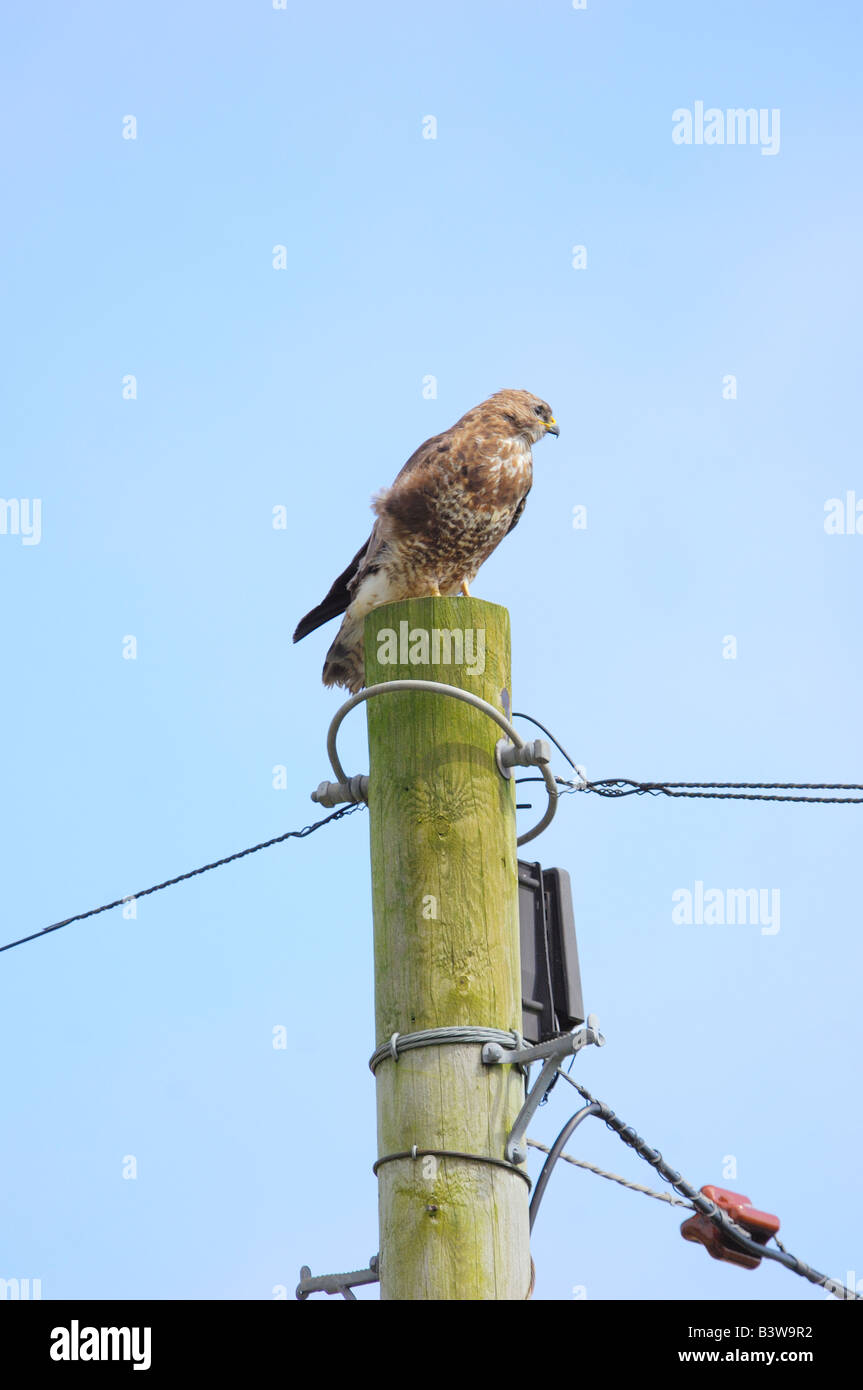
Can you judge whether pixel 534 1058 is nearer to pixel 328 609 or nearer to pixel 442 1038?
pixel 442 1038

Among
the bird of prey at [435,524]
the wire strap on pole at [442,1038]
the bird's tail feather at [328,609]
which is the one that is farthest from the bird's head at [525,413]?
the wire strap on pole at [442,1038]

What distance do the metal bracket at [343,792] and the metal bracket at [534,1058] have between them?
791mm

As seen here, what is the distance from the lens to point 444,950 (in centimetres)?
339

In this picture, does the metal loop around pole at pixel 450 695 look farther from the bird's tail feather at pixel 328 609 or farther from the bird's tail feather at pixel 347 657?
the bird's tail feather at pixel 328 609

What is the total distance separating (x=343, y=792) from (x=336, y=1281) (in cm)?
113

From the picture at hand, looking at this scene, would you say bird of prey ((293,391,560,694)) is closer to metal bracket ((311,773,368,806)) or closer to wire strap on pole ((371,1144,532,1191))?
metal bracket ((311,773,368,806))

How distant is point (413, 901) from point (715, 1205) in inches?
47.5

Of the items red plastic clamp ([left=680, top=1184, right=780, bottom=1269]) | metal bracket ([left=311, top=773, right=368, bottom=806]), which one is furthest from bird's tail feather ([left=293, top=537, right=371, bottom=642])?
red plastic clamp ([left=680, top=1184, right=780, bottom=1269])

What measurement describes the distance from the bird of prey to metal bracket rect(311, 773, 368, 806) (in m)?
2.35

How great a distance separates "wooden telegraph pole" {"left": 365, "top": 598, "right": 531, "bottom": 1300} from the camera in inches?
127

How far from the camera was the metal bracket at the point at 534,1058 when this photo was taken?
331 cm
